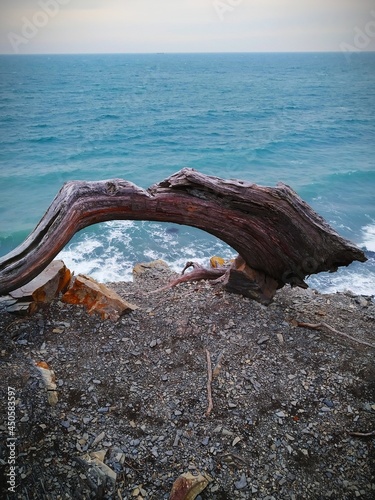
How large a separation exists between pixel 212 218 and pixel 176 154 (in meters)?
33.4

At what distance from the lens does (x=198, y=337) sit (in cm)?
777

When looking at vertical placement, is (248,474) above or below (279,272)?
below

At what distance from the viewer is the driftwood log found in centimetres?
677

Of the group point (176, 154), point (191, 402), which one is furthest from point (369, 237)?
point (176, 154)

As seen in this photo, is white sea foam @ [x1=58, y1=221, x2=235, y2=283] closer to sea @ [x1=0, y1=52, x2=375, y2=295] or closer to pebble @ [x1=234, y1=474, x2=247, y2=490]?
sea @ [x1=0, y1=52, x2=375, y2=295]

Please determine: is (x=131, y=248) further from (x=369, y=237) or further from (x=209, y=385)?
(x=209, y=385)

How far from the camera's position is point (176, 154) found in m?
39.8

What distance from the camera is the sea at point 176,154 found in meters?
19.9

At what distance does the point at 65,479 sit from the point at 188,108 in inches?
2601

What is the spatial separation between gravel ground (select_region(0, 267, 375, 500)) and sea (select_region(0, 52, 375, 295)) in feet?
28.6

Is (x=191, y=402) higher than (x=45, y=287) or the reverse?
the reverse

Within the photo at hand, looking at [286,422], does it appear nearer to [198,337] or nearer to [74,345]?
[198,337]

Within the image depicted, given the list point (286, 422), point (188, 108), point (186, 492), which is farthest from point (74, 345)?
point (188, 108)

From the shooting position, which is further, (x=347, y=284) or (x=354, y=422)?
(x=347, y=284)
